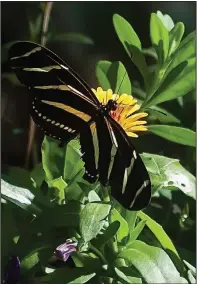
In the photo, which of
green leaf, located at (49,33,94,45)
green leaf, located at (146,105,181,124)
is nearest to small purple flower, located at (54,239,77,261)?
green leaf, located at (146,105,181,124)

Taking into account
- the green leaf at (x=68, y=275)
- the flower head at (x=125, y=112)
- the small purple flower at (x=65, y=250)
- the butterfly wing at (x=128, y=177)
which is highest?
the flower head at (x=125, y=112)

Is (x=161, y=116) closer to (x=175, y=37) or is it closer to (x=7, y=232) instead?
(x=175, y=37)

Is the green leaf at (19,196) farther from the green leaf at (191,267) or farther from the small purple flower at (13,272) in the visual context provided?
the green leaf at (191,267)

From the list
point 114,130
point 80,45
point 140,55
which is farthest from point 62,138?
point 80,45

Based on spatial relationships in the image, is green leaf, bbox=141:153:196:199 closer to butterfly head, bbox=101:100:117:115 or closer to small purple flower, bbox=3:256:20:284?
butterfly head, bbox=101:100:117:115

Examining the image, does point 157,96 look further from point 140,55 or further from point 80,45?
point 80,45

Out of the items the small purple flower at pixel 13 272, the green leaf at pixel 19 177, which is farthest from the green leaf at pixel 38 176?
the small purple flower at pixel 13 272
